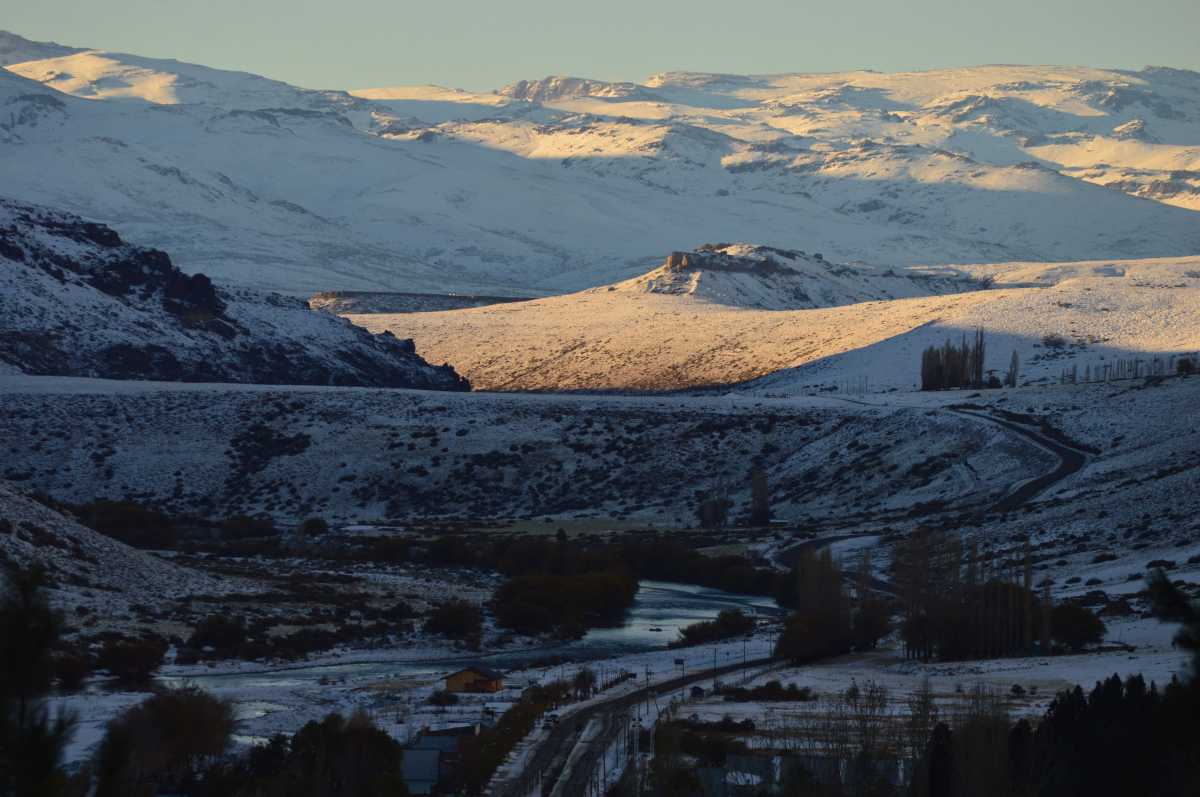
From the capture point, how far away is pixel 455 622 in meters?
51.5

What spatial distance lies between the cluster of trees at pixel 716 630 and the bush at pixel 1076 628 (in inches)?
384

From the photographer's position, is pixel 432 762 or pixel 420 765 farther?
pixel 432 762

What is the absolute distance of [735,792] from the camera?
2647 centimetres

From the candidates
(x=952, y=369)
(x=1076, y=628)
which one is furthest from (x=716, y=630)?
(x=952, y=369)

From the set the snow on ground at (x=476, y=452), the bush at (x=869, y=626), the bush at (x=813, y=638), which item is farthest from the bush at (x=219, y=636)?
the snow on ground at (x=476, y=452)

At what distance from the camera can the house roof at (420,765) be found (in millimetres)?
28891

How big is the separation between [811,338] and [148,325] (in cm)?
5099

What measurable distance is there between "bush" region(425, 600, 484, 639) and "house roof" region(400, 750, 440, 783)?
2108 cm

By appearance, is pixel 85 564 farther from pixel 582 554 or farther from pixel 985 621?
pixel 985 621

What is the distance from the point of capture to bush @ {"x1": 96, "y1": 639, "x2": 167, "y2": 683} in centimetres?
3928

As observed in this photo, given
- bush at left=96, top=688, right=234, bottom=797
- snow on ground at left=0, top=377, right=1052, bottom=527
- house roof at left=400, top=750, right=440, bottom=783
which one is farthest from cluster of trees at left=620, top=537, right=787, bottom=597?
house roof at left=400, top=750, right=440, bottom=783

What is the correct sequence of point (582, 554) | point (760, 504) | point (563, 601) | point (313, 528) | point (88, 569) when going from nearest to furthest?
1. point (88, 569)
2. point (563, 601)
3. point (582, 554)
4. point (313, 528)
5. point (760, 504)

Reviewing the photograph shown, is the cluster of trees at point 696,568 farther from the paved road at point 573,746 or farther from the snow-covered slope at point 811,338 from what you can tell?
the snow-covered slope at point 811,338

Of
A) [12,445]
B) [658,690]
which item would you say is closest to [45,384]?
[12,445]
